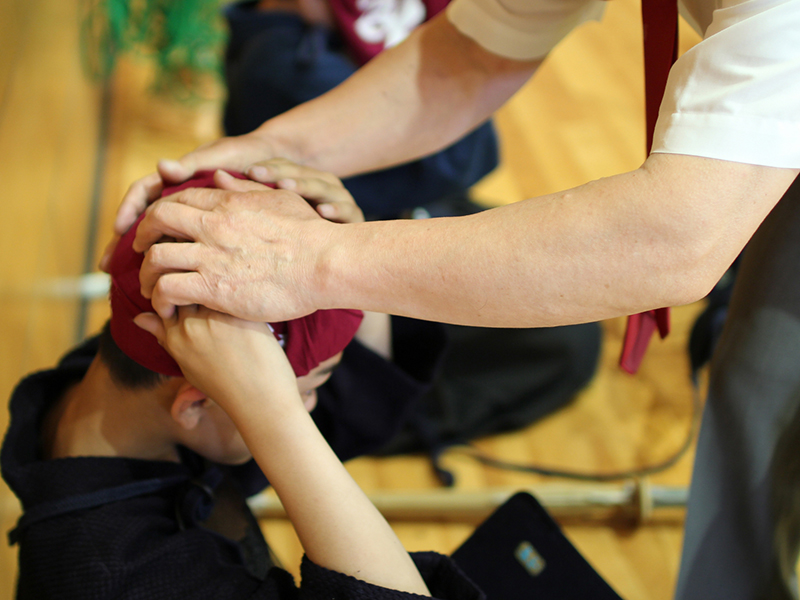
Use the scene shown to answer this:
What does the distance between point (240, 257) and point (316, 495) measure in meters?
0.23

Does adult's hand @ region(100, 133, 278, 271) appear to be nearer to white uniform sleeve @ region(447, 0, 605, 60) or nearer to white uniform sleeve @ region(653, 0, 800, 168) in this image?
white uniform sleeve @ region(447, 0, 605, 60)

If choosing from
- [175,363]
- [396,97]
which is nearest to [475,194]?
[396,97]

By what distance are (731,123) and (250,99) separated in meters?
1.28

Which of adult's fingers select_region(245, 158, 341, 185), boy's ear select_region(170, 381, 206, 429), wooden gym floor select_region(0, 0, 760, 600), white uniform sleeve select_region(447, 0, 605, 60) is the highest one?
white uniform sleeve select_region(447, 0, 605, 60)

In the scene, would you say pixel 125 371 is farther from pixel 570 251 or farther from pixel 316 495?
pixel 570 251

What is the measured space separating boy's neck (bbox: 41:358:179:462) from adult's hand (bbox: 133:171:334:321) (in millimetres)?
214

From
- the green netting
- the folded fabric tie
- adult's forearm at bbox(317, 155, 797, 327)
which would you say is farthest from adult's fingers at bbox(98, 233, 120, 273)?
the green netting

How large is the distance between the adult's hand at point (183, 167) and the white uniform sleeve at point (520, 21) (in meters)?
0.30

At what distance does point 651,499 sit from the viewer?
1.38 meters

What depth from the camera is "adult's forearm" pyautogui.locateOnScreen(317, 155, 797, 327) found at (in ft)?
1.58

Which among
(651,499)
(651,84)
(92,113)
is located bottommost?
(651,499)

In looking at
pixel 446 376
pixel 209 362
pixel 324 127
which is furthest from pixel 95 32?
pixel 209 362

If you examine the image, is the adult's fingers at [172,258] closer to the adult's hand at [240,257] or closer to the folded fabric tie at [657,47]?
the adult's hand at [240,257]

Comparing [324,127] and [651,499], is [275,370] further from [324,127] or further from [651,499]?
[651,499]
